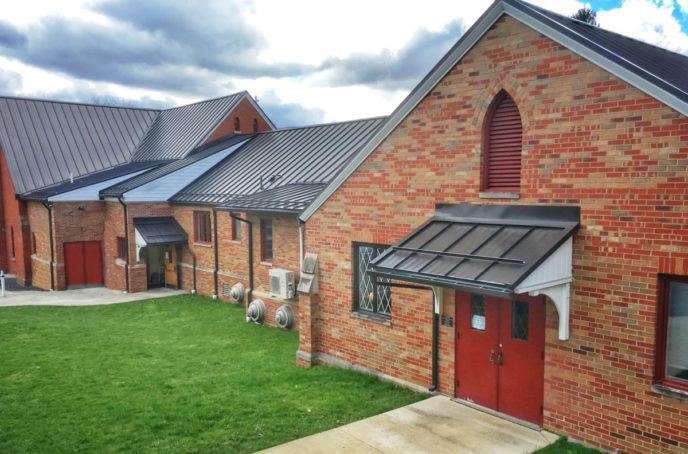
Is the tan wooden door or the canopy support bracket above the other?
the canopy support bracket

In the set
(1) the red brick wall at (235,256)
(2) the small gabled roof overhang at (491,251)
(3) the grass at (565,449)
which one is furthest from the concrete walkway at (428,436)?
(1) the red brick wall at (235,256)

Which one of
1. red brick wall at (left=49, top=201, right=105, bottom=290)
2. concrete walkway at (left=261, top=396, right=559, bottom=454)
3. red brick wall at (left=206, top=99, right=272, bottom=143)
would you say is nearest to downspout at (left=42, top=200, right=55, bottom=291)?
red brick wall at (left=49, top=201, right=105, bottom=290)

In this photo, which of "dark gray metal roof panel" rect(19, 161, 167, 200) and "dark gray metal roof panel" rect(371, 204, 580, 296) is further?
"dark gray metal roof panel" rect(19, 161, 167, 200)

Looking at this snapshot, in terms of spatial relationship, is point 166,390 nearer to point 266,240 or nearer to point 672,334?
point 266,240

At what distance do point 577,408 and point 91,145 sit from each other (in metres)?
28.6

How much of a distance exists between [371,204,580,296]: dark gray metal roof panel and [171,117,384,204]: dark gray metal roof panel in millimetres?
9068

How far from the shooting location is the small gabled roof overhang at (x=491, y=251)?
6.80m

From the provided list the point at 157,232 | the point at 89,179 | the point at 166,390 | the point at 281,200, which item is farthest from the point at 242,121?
the point at 166,390

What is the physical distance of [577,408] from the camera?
7.39 metres

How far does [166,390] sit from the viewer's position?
1052cm

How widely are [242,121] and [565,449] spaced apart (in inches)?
973

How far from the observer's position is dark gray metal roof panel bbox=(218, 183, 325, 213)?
1444cm

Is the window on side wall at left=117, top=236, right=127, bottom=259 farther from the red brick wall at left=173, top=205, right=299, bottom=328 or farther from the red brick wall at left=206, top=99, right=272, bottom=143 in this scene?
the red brick wall at left=206, top=99, right=272, bottom=143

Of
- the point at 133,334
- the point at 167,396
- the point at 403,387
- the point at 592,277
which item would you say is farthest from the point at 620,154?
the point at 133,334
